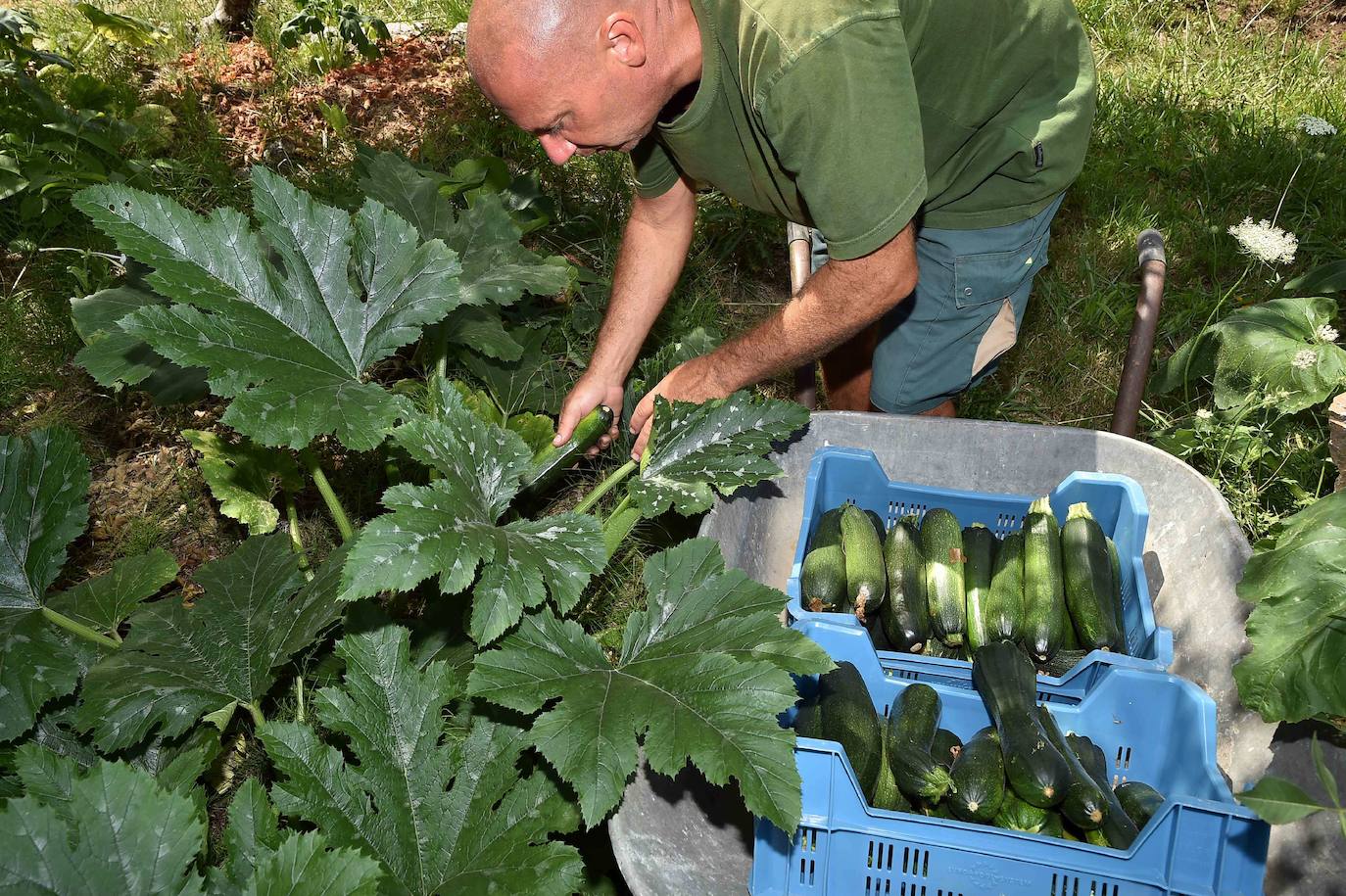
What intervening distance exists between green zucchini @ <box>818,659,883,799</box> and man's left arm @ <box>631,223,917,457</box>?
883mm

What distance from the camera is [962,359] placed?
3674 millimetres

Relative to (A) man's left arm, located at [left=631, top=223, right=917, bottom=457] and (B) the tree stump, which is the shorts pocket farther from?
(B) the tree stump

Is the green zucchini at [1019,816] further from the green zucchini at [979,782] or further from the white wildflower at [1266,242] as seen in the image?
the white wildflower at [1266,242]

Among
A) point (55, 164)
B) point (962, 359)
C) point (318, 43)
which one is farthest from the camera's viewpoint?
point (318, 43)

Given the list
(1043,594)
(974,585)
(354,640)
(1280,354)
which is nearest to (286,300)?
(354,640)

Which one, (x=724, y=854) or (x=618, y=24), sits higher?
(x=618, y=24)

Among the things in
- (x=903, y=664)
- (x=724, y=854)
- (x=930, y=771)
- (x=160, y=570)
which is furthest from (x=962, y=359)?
(x=160, y=570)

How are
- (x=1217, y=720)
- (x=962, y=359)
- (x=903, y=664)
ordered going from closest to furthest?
(x=1217, y=720) → (x=903, y=664) → (x=962, y=359)

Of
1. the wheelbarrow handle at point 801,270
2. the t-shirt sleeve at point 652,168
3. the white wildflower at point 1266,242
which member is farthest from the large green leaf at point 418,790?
the white wildflower at point 1266,242

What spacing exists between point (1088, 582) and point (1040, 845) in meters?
0.84

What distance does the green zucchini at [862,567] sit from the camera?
9.11 ft

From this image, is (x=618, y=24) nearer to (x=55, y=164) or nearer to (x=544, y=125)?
(x=544, y=125)

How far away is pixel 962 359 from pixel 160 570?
2.70 metres

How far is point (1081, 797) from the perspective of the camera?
2258mm
